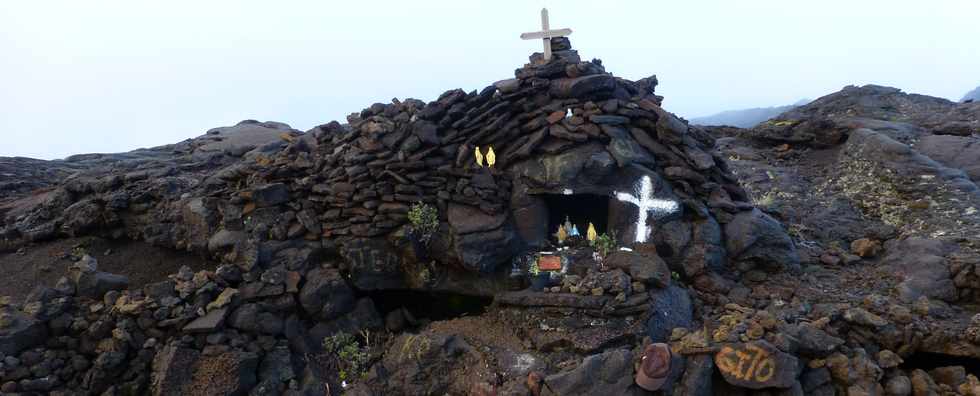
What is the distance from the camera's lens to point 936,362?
29.5 feet

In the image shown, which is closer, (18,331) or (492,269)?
(18,331)

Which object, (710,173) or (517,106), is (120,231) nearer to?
(517,106)

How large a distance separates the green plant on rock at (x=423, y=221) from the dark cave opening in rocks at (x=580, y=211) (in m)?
2.97

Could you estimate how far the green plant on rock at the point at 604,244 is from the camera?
11209 mm

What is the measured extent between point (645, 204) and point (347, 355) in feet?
24.5

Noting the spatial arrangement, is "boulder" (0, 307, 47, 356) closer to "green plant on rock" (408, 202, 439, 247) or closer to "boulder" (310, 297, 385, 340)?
"boulder" (310, 297, 385, 340)

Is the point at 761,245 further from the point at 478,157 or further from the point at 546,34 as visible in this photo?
the point at 546,34

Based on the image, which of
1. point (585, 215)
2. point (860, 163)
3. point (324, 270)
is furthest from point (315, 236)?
point (860, 163)

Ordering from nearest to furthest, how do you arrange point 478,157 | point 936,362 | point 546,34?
point 936,362 < point 478,157 < point 546,34

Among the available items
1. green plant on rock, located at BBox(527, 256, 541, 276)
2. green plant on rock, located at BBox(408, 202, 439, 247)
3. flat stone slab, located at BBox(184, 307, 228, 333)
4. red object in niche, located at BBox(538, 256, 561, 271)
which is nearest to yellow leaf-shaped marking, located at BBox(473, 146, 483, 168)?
green plant on rock, located at BBox(408, 202, 439, 247)

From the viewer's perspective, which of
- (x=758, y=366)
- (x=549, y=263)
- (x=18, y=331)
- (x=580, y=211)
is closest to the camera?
(x=758, y=366)

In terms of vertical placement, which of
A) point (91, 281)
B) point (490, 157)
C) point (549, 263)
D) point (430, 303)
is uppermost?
point (490, 157)

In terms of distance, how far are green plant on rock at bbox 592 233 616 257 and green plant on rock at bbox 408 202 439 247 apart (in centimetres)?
376

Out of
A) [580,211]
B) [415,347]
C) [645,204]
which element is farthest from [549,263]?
[415,347]
